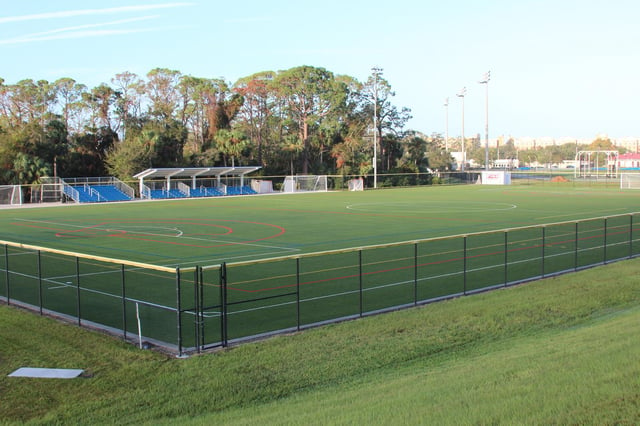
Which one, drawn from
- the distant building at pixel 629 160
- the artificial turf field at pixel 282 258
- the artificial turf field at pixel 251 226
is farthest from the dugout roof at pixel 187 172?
the distant building at pixel 629 160

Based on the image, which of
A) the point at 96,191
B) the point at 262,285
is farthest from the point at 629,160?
the point at 262,285

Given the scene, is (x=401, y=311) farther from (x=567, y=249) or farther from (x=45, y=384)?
(x=567, y=249)

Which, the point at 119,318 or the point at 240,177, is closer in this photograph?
the point at 119,318

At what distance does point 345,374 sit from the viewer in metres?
9.84

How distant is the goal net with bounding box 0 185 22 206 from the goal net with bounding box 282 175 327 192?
1388 inches

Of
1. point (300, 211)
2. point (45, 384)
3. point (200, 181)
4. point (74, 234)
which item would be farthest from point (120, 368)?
point (200, 181)

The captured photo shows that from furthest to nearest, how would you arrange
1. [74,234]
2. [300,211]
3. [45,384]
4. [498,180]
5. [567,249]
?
[498,180]
[300,211]
[74,234]
[567,249]
[45,384]

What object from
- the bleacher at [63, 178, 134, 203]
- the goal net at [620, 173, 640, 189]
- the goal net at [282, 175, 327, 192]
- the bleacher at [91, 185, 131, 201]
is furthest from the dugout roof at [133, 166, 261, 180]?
the goal net at [620, 173, 640, 189]

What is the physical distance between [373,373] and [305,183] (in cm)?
7851

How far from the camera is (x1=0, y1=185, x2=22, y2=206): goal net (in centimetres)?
6034

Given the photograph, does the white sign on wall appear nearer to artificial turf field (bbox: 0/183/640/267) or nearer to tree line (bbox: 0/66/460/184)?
tree line (bbox: 0/66/460/184)

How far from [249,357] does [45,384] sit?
10.8 feet

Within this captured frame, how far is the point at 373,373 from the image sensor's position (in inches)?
388

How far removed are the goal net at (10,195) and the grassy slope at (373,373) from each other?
51.9 metres
